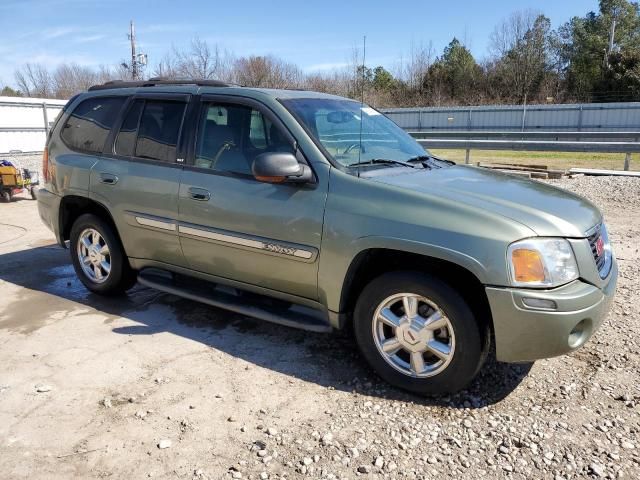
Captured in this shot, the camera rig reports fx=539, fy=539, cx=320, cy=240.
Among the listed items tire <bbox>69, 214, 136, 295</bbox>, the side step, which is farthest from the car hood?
tire <bbox>69, 214, 136, 295</bbox>

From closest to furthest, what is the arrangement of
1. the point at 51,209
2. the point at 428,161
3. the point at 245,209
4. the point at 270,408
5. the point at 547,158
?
the point at 270,408 → the point at 245,209 → the point at 428,161 → the point at 51,209 → the point at 547,158

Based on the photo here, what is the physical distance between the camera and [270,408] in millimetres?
3229

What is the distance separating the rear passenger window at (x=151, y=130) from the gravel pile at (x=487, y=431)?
2.41 meters

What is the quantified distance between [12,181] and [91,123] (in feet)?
20.5

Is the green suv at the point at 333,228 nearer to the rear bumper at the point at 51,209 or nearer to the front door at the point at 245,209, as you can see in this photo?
the front door at the point at 245,209

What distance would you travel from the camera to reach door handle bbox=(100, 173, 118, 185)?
461 centimetres

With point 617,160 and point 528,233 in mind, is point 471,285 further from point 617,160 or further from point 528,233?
point 617,160

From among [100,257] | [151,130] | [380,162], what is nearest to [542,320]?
[380,162]

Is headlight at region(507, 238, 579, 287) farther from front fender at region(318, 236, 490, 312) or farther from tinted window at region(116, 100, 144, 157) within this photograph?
tinted window at region(116, 100, 144, 157)

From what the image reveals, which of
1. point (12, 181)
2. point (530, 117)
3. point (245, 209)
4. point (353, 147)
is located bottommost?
point (12, 181)

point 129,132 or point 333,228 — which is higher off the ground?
point 129,132

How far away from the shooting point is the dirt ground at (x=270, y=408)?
2.72m

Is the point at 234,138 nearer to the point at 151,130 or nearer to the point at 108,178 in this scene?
the point at 151,130

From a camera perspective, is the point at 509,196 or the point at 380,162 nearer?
the point at 509,196
